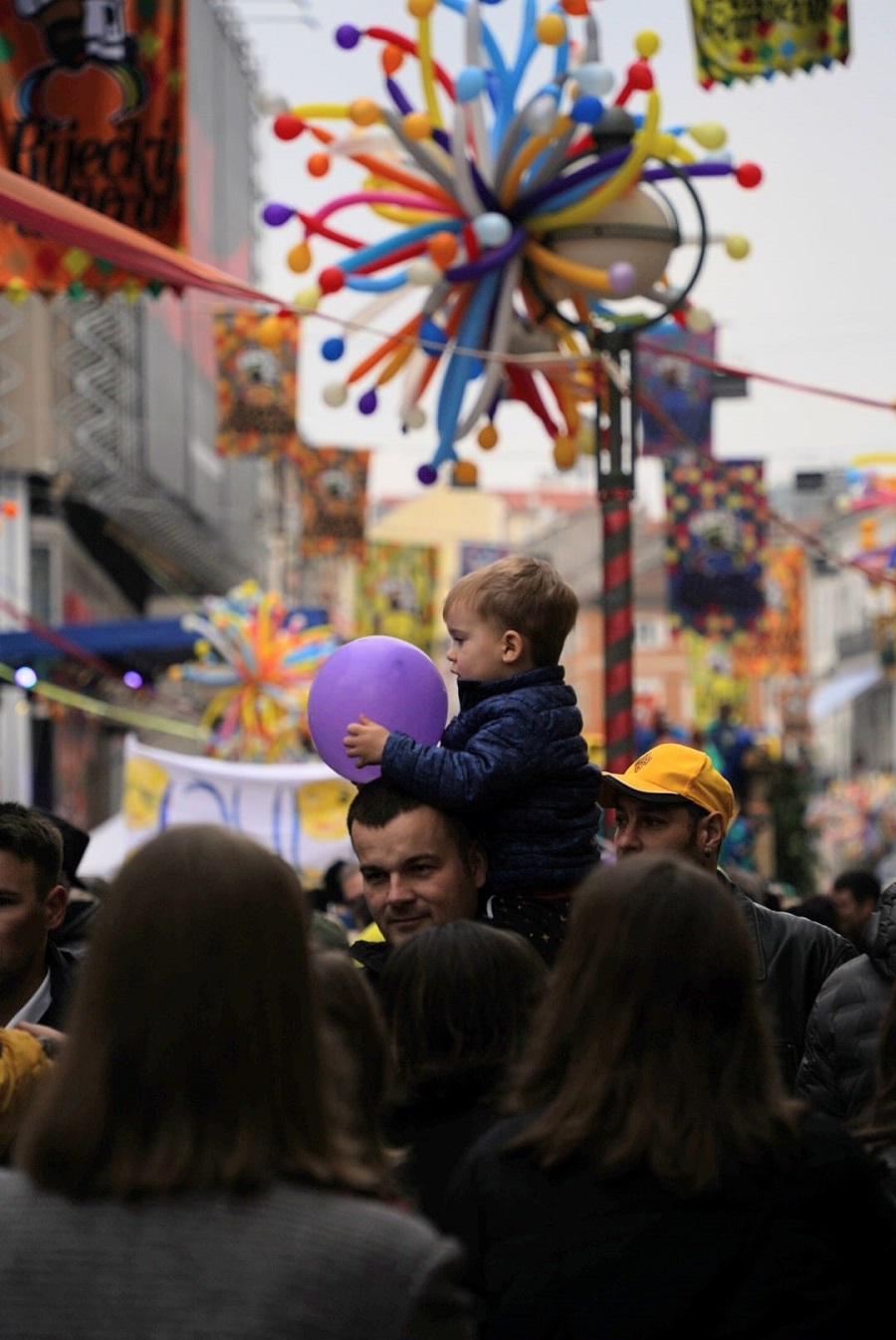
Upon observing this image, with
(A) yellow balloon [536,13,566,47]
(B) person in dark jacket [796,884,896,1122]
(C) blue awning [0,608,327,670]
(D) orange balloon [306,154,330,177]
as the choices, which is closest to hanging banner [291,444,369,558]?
(C) blue awning [0,608,327,670]

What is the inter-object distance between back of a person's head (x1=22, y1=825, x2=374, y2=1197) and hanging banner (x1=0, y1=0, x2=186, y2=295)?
26.2ft

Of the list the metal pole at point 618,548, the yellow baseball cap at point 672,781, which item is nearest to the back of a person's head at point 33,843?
the yellow baseball cap at point 672,781

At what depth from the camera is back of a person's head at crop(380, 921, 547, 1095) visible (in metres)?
3.54

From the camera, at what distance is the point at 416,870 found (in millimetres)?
4738

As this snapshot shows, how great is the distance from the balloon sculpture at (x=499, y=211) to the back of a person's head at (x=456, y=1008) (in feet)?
19.4

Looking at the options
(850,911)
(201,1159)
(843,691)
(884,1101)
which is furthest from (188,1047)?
(843,691)

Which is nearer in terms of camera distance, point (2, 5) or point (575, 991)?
point (575, 991)

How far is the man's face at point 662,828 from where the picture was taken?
5.35 meters

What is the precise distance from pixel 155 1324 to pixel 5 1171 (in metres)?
0.34

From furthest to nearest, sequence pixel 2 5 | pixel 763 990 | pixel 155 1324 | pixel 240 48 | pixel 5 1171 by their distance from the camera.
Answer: pixel 240 48 < pixel 2 5 < pixel 763 990 < pixel 5 1171 < pixel 155 1324

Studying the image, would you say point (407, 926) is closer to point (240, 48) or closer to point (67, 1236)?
point (67, 1236)

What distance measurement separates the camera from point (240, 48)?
174ft

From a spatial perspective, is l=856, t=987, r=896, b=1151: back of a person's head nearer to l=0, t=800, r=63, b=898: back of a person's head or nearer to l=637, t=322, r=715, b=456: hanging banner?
l=0, t=800, r=63, b=898: back of a person's head

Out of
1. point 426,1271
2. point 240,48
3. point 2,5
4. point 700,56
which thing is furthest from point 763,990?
point 240,48
